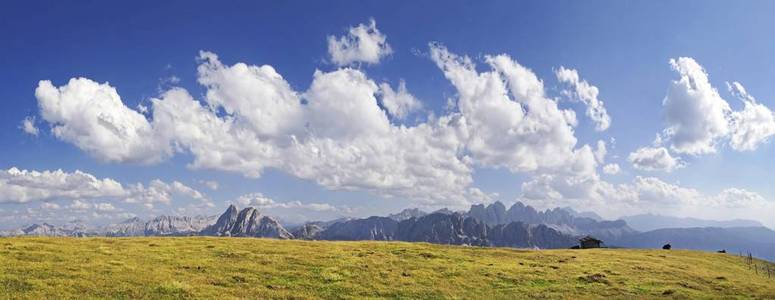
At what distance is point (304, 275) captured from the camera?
40219 millimetres

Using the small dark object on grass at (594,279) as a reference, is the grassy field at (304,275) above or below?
above

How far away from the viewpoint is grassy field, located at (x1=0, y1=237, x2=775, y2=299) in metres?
31.5

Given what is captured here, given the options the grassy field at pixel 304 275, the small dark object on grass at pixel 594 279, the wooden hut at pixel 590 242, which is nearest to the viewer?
the grassy field at pixel 304 275

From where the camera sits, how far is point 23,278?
31.2 metres

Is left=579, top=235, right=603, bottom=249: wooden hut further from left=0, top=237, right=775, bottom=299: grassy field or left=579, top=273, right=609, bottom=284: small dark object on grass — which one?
left=579, top=273, right=609, bottom=284: small dark object on grass

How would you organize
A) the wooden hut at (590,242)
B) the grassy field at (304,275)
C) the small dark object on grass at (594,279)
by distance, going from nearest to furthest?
the grassy field at (304,275), the small dark object on grass at (594,279), the wooden hut at (590,242)

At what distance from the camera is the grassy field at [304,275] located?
31.5 metres

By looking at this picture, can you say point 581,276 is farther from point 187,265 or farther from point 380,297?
point 187,265

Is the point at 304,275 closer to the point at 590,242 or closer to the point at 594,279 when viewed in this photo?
the point at 594,279

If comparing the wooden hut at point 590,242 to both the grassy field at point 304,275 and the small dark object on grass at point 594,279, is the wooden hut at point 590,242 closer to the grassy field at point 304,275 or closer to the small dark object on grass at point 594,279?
the grassy field at point 304,275

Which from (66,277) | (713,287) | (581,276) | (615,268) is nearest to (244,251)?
(66,277)

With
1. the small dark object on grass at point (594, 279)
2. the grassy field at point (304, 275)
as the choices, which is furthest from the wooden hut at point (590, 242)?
the small dark object on grass at point (594, 279)

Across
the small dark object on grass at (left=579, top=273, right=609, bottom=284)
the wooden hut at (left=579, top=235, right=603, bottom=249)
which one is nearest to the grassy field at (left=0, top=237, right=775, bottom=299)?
the small dark object on grass at (left=579, top=273, right=609, bottom=284)

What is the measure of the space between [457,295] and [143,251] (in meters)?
34.6
